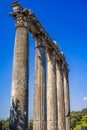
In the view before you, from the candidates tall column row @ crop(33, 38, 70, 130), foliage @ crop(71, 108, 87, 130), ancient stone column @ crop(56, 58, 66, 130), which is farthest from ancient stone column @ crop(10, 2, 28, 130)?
foliage @ crop(71, 108, 87, 130)

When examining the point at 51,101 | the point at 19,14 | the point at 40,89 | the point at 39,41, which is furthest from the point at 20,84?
the point at 51,101

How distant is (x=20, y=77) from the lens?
59.7ft

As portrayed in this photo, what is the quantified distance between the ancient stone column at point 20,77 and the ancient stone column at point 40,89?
4.40 meters

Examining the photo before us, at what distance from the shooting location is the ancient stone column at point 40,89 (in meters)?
21.7

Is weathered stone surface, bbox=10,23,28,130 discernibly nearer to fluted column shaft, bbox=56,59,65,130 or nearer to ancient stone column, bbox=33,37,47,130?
ancient stone column, bbox=33,37,47,130

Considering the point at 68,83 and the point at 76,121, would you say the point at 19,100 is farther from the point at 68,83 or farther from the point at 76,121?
the point at 76,121

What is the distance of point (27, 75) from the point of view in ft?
61.0

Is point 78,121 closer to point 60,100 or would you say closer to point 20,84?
point 60,100

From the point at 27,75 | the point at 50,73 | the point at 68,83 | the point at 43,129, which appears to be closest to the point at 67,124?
the point at 68,83

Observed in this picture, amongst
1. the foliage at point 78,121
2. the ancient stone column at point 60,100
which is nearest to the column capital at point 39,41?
the ancient stone column at point 60,100

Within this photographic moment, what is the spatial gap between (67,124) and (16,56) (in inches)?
720

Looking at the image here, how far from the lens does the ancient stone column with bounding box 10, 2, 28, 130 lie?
1722 centimetres

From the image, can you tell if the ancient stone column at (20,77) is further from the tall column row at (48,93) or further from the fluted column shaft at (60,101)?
the fluted column shaft at (60,101)

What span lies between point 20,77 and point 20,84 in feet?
1.73
